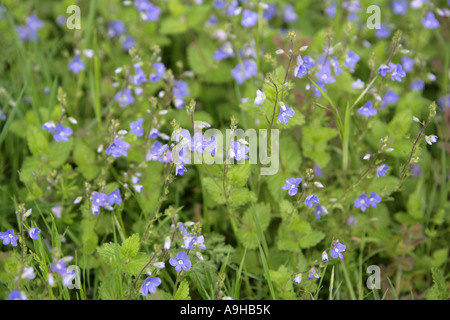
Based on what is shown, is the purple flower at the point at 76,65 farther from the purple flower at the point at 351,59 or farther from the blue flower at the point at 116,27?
the purple flower at the point at 351,59

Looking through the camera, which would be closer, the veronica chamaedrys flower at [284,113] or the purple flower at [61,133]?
the veronica chamaedrys flower at [284,113]

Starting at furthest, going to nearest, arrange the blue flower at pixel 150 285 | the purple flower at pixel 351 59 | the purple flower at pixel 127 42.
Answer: the purple flower at pixel 127 42
the purple flower at pixel 351 59
the blue flower at pixel 150 285

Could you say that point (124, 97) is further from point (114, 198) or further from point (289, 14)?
point (289, 14)

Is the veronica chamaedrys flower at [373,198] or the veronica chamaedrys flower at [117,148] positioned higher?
the veronica chamaedrys flower at [117,148]

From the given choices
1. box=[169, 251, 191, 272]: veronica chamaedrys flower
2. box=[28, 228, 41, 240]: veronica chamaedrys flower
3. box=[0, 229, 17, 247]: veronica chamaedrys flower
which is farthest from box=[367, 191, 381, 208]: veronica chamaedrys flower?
box=[0, 229, 17, 247]: veronica chamaedrys flower

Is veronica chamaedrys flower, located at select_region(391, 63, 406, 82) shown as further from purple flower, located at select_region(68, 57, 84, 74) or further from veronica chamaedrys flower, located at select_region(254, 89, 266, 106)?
purple flower, located at select_region(68, 57, 84, 74)

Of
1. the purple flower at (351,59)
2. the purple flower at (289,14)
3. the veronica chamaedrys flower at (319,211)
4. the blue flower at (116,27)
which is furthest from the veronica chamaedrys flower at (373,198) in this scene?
the blue flower at (116,27)
